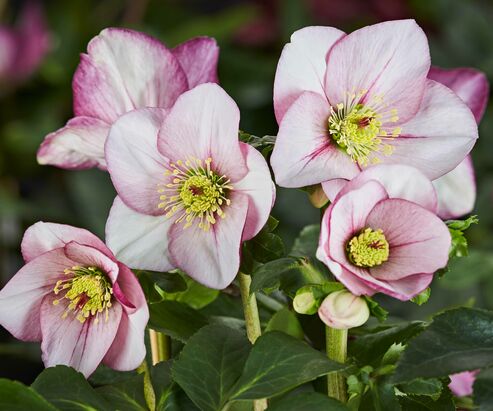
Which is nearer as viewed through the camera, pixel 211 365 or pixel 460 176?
pixel 211 365

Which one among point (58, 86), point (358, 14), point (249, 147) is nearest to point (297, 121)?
point (249, 147)

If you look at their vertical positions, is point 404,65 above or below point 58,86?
above

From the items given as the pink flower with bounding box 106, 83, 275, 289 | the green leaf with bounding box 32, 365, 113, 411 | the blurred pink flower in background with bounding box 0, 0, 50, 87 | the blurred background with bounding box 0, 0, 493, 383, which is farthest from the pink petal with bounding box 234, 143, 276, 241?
the blurred pink flower in background with bounding box 0, 0, 50, 87

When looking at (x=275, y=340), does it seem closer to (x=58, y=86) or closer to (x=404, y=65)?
(x=404, y=65)

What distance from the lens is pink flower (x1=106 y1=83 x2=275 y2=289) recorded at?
1.46ft

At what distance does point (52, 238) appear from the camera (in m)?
0.46

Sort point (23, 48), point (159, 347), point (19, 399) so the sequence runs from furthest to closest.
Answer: point (23, 48)
point (159, 347)
point (19, 399)

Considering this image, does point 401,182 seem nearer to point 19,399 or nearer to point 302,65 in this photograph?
point 302,65

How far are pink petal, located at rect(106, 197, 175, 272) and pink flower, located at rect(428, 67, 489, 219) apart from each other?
169 mm

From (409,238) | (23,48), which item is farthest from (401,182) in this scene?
(23,48)

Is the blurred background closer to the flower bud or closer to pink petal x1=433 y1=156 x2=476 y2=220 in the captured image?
pink petal x1=433 y1=156 x2=476 y2=220

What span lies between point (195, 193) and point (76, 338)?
0.31 feet

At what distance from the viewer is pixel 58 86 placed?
1.75 metres

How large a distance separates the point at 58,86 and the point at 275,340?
140 cm
